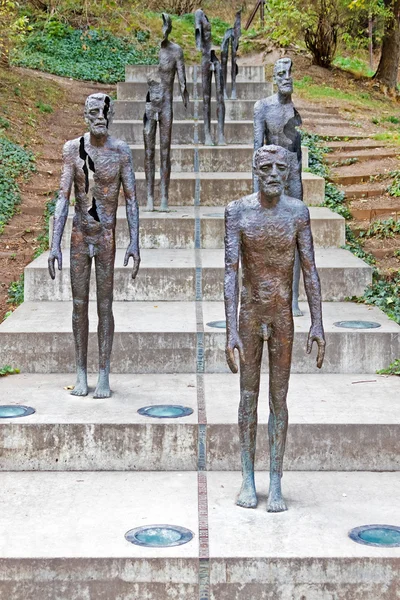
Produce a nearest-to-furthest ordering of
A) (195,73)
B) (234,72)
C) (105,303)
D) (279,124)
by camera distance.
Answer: (105,303) → (279,124) → (234,72) → (195,73)

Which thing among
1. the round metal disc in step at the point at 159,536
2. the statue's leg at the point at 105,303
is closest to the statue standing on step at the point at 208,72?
the statue's leg at the point at 105,303

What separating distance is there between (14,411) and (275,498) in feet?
7.73

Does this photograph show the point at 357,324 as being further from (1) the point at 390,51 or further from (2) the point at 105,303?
(1) the point at 390,51

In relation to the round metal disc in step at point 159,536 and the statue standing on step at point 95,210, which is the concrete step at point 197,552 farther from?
the statue standing on step at point 95,210

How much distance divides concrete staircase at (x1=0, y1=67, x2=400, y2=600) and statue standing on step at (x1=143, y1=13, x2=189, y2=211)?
54.7 inches

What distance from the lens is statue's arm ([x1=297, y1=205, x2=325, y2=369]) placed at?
641 centimetres

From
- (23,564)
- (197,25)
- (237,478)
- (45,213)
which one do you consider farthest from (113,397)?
(197,25)

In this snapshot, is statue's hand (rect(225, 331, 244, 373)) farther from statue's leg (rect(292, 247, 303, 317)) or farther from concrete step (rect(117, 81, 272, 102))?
concrete step (rect(117, 81, 272, 102))

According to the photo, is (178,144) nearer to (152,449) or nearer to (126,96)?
(126,96)

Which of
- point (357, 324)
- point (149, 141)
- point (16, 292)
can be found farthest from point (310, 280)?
point (149, 141)

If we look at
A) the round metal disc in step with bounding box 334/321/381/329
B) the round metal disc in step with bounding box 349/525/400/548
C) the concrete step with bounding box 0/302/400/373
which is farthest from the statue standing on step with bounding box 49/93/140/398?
the round metal disc in step with bounding box 349/525/400/548

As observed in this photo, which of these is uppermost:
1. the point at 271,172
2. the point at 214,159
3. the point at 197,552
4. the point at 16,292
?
the point at 214,159

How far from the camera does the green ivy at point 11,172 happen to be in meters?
15.0

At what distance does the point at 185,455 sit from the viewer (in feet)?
25.2
